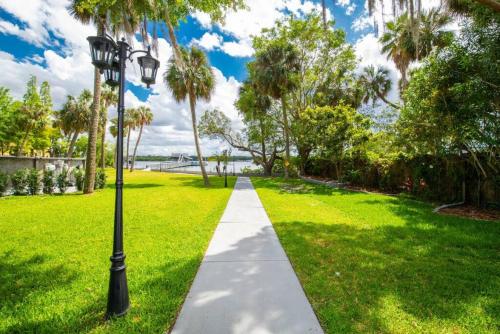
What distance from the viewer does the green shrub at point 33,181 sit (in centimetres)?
1093

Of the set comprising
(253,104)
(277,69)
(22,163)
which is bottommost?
(22,163)

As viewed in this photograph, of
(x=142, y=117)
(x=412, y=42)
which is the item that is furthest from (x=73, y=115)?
→ (x=412, y=42)

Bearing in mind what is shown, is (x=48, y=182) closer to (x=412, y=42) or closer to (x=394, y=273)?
(x=394, y=273)

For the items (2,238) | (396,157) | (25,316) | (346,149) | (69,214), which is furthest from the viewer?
(346,149)

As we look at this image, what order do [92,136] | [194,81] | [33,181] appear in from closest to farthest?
1. [33,181]
2. [92,136]
3. [194,81]

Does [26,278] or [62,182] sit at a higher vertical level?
[62,182]

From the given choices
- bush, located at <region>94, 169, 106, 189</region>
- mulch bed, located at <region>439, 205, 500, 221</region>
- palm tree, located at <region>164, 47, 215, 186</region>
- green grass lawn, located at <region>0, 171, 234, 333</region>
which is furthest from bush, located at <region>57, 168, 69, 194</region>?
mulch bed, located at <region>439, 205, 500, 221</region>

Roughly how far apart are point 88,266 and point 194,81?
14586mm

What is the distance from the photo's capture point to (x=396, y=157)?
11102mm

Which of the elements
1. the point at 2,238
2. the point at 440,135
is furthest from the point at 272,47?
the point at 2,238

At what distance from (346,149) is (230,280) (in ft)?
40.6

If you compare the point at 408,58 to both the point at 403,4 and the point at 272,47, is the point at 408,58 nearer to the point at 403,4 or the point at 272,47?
the point at 272,47

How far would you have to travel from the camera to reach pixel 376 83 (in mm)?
21703

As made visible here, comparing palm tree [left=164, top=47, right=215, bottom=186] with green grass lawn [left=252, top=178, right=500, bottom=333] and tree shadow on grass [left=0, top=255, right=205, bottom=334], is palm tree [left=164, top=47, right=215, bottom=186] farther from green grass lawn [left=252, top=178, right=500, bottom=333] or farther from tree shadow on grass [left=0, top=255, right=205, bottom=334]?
tree shadow on grass [left=0, top=255, right=205, bottom=334]
